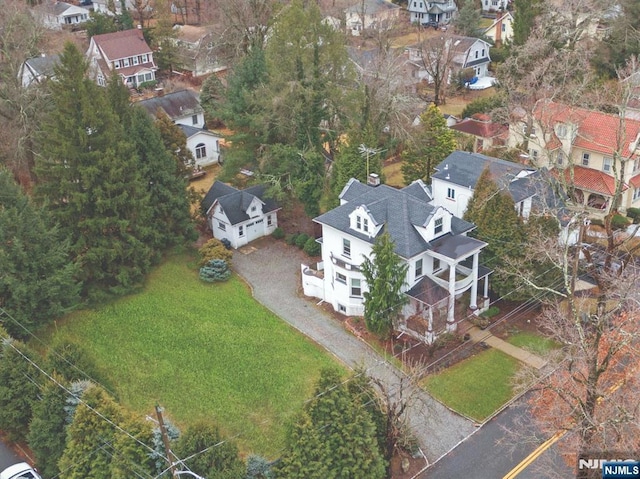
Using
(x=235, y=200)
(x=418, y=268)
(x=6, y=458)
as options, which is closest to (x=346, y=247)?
(x=418, y=268)

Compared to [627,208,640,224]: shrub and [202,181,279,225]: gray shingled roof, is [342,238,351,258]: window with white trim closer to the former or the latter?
[202,181,279,225]: gray shingled roof

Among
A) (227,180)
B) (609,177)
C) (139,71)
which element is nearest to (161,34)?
(139,71)

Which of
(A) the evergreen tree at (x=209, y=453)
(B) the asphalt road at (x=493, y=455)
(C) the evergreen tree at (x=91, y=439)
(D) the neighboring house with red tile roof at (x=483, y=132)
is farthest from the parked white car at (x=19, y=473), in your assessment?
(D) the neighboring house with red tile roof at (x=483, y=132)

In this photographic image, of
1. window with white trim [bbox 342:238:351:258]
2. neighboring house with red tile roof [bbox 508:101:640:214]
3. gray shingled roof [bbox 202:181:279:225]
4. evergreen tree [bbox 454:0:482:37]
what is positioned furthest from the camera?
evergreen tree [bbox 454:0:482:37]

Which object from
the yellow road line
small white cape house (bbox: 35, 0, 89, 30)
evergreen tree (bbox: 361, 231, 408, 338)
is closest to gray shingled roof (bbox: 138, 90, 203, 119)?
evergreen tree (bbox: 361, 231, 408, 338)

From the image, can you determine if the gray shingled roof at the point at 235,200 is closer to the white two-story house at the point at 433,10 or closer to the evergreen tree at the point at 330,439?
the evergreen tree at the point at 330,439
